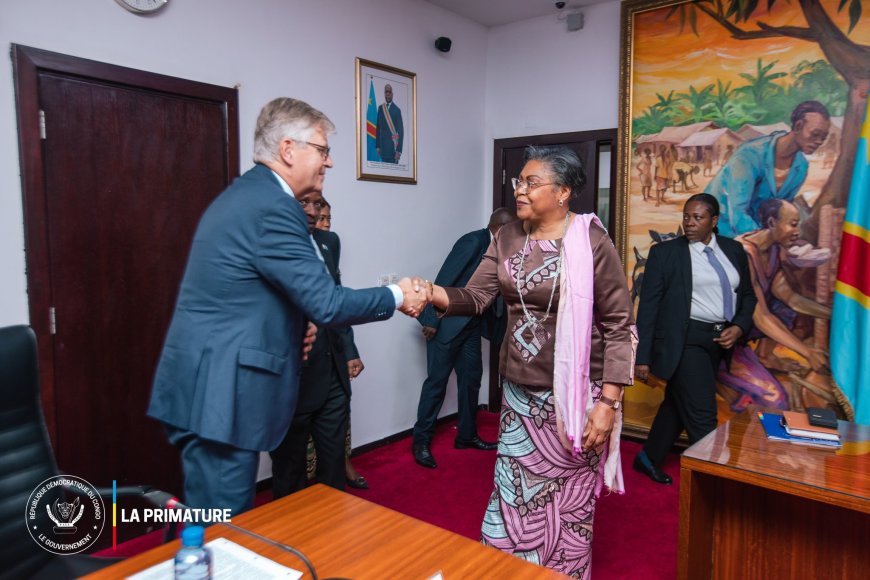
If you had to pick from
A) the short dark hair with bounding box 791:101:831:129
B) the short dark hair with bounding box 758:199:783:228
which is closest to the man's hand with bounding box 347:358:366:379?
the short dark hair with bounding box 758:199:783:228

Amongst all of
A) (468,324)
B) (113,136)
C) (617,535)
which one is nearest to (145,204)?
(113,136)

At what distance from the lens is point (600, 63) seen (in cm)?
427

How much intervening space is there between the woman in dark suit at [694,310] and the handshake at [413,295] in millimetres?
1834

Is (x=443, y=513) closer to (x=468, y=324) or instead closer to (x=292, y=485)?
(x=292, y=485)

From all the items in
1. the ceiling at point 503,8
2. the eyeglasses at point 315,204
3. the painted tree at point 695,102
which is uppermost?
the ceiling at point 503,8

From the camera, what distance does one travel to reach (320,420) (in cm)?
243

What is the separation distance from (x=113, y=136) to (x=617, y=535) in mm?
2859

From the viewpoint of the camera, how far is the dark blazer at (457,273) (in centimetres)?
379

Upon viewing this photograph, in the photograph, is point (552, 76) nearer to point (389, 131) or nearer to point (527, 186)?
point (389, 131)

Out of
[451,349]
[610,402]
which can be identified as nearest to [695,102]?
[451,349]

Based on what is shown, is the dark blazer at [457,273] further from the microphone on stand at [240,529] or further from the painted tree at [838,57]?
the microphone on stand at [240,529]

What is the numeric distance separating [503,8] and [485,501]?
134 inches

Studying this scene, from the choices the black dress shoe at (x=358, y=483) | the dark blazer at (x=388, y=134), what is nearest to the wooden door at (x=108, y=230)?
the black dress shoe at (x=358, y=483)

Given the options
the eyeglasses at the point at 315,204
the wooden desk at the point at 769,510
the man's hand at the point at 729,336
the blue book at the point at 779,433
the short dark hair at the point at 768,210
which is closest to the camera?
the wooden desk at the point at 769,510
